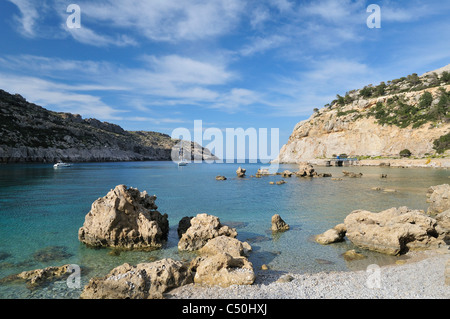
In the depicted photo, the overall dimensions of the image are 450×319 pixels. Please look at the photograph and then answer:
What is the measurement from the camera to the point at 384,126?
319 ft

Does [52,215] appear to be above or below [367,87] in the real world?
below

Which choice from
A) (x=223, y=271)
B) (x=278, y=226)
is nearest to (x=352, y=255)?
(x=278, y=226)

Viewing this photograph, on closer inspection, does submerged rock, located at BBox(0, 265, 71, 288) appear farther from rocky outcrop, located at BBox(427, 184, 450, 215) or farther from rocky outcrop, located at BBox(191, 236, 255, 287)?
rocky outcrop, located at BBox(427, 184, 450, 215)

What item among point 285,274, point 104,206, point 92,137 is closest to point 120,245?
point 104,206

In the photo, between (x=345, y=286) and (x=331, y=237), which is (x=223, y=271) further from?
(x=331, y=237)

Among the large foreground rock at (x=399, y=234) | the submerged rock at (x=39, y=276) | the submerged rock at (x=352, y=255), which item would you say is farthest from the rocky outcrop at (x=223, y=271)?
the large foreground rock at (x=399, y=234)

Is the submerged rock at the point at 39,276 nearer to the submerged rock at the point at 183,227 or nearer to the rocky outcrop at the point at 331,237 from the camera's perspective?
the submerged rock at the point at 183,227

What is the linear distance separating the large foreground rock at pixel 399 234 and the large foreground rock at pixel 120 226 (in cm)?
1112

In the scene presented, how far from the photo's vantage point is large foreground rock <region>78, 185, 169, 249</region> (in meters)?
14.7

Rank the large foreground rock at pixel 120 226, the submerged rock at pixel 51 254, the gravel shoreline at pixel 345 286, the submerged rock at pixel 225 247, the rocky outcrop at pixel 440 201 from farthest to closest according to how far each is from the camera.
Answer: the rocky outcrop at pixel 440 201
the large foreground rock at pixel 120 226
the submerged rock at pixel 51 254
the submerged rock at pixel 225 247
the gravel shoreline at pixel 345 286

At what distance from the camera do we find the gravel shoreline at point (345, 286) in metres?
8.62

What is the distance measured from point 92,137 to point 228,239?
6216 inches
